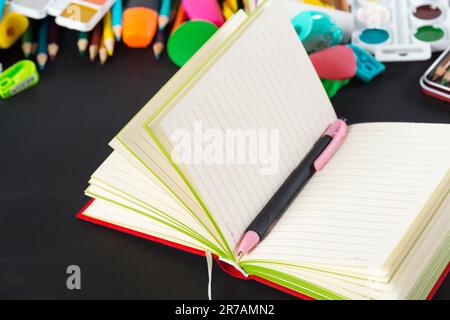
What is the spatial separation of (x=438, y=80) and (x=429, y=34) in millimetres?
136

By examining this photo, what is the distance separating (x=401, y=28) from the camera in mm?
1377

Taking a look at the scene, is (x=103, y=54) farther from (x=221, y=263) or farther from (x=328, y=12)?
(x=221, y=263)

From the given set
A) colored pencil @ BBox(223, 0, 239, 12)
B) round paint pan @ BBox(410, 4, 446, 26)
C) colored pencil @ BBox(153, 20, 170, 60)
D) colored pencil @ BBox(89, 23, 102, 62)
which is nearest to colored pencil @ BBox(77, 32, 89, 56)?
colored pencil @ BBox(89, 23, 102, 62)

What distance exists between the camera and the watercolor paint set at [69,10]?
138 centimetres

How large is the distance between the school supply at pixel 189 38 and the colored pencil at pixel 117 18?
0.35ft

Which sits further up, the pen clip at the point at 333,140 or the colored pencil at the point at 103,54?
the colored pencil at the point at 103,54

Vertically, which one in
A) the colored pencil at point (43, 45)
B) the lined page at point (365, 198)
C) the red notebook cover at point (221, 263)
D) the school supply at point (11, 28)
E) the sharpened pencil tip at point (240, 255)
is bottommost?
the red notebook cover at point (221, 263)

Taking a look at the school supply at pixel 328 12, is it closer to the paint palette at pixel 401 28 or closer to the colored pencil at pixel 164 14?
the paint palette at pixel 401 28

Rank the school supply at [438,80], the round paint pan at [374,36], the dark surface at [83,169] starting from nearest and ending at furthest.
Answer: the dark surface at [83,169]
the school supply at [438,80]
the round paint pan at [374,36]

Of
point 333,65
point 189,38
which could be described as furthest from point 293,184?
point 189,38

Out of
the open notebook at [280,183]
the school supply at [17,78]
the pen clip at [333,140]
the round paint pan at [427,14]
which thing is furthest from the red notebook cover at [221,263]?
the round paint pan at [427,14]
